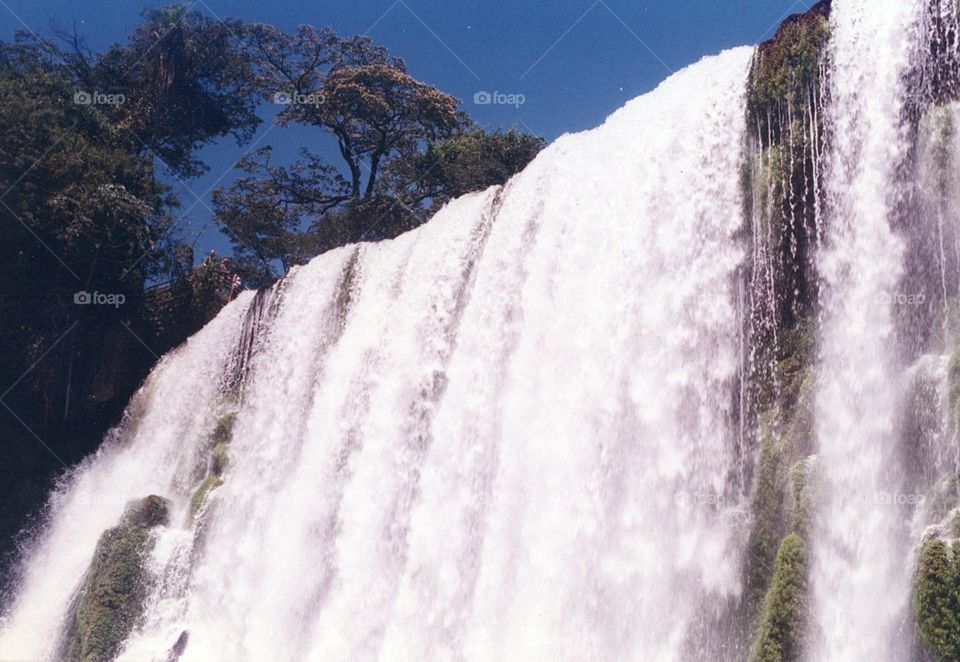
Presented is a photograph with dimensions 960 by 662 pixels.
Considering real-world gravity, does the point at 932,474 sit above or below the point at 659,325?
below

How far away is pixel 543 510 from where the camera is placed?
9039mm

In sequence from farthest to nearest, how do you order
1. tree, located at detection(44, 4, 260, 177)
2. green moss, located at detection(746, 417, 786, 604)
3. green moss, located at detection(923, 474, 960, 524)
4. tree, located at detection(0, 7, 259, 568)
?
1. tree, located at detection(44, 4, 260, 177)
2. tree, located at detection(0, 7, 259, 568)
3. green moss, located at detection(746, 417, 786, 604)
4. green moss, located at detection(923, 474, 960, 524)

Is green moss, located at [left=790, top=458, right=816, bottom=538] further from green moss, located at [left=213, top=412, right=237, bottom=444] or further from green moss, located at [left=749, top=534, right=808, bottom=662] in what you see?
green moss, located at [left=213, top=412, right=237, bottom=444]

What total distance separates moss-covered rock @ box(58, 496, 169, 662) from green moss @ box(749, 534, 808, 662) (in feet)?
27.8

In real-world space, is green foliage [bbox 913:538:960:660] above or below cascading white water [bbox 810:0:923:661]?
below

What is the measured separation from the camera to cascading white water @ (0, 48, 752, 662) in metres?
8.36

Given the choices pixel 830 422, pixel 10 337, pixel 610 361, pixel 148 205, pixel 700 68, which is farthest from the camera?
pixel 148 205

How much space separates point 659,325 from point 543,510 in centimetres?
231

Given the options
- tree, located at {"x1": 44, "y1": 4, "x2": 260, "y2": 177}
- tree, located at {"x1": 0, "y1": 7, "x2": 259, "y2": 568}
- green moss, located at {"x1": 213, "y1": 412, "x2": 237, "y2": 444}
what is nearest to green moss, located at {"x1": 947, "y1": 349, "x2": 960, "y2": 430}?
green moss, located at {"x1": 213, "y1": 412, "x2": 237, "y2": 444}

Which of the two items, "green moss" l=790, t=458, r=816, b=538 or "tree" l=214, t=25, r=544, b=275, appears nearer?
"green moss" l=790, t=458, r=816, b=538

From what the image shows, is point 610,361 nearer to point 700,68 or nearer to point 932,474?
point 932,474

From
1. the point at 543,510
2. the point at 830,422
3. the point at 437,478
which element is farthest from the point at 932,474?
the point at 437,478

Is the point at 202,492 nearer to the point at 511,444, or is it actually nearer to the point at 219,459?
the point at 219,459

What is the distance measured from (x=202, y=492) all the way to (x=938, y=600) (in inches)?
422
